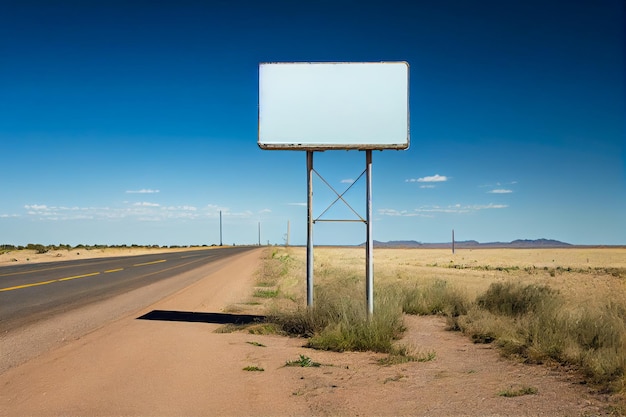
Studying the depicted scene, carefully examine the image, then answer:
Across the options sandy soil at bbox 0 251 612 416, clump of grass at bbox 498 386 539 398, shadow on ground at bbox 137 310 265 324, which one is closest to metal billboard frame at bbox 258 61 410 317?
shadow on ground at bbox 137 310 265 324

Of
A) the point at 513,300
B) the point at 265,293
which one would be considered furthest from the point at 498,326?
the point at 265,293

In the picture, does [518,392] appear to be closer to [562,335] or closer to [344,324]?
[562,335]

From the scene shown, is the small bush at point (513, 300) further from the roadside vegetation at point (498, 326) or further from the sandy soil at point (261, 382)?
the sandy soil at point (261, 382)

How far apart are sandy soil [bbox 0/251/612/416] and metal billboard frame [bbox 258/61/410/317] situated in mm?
3047

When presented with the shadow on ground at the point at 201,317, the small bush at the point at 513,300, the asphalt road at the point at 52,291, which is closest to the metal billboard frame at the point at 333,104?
the shadow on ground at the point at 201,317

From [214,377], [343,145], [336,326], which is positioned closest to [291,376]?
[214,377]

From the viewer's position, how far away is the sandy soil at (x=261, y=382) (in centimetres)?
537

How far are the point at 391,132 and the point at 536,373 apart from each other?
5356mm

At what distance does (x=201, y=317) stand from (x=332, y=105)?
5512mm

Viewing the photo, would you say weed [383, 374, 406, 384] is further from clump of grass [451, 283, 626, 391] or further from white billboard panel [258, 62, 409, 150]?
white billboard panel [258, 62, 409, 150]

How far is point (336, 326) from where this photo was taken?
9.05 meters

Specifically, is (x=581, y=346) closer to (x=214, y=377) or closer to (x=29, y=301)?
(x=214, y=377)

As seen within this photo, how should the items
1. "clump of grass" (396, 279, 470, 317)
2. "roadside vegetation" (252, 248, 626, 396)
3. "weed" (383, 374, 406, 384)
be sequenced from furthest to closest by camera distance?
"clump of grass" (396, 279, 470, 317) < "roadside vegetation" (252, 248, 626, 396) < "weed" (383, 374, 406, 384)

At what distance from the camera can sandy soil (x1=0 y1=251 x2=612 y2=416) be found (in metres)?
5.37
